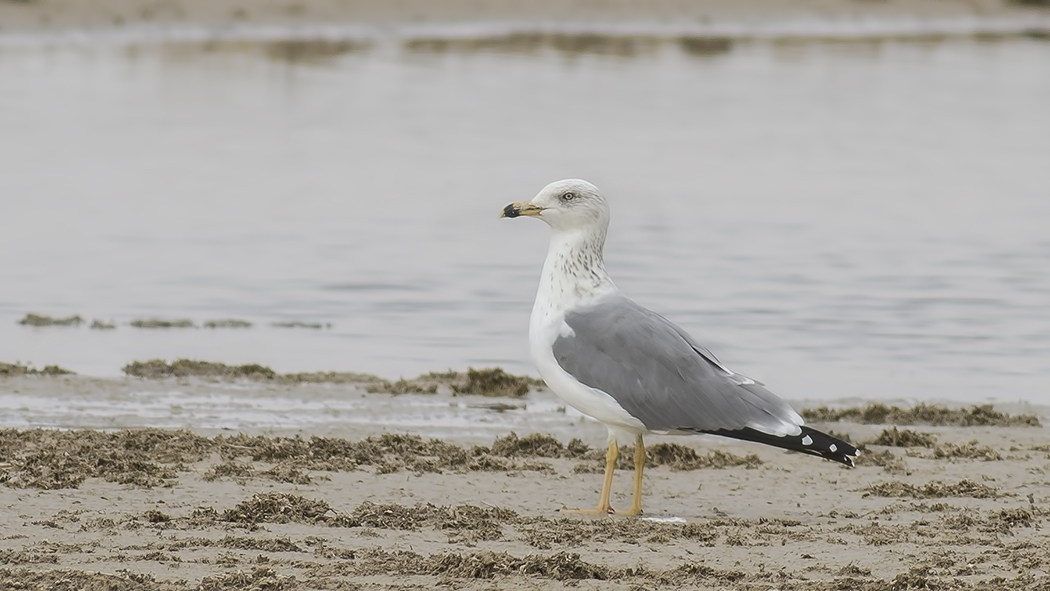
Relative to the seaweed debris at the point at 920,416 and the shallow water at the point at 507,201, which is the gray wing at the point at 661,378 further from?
the shallow water at the point at 507,201

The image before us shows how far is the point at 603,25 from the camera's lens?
37.4 metres

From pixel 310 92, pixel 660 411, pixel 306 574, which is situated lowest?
pixel 306 574

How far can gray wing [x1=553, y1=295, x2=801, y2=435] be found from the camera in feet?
23.5

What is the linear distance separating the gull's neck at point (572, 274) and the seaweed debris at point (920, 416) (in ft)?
7.48

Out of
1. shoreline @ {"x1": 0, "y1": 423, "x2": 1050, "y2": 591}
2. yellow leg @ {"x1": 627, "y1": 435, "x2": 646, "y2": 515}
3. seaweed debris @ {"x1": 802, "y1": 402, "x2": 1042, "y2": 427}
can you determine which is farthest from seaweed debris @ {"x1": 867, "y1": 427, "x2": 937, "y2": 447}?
yellow leg @ {"x1": 627, "y1": 435, "x2": 646, "y2": 515}

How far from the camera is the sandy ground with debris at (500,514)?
5.97m

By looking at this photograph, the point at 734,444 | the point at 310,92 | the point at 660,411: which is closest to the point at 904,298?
the point at 734,444

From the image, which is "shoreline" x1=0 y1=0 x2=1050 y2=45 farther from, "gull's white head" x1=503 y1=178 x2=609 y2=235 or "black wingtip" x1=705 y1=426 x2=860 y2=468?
"black wingtip" x1=705 y1=426 x2=860 y2=468

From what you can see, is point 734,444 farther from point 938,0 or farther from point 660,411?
point 938,0

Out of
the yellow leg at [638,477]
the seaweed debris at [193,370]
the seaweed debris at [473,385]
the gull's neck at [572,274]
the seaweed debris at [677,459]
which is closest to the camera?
the yellow leg at [638,477]

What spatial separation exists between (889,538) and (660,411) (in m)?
1.06

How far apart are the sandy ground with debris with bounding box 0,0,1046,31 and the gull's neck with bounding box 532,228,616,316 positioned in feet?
83.7

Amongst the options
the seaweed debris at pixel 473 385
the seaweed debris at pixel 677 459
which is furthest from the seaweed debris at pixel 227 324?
the seaweed debris at pixel 677 459

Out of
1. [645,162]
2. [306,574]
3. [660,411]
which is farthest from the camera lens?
[645,162]
